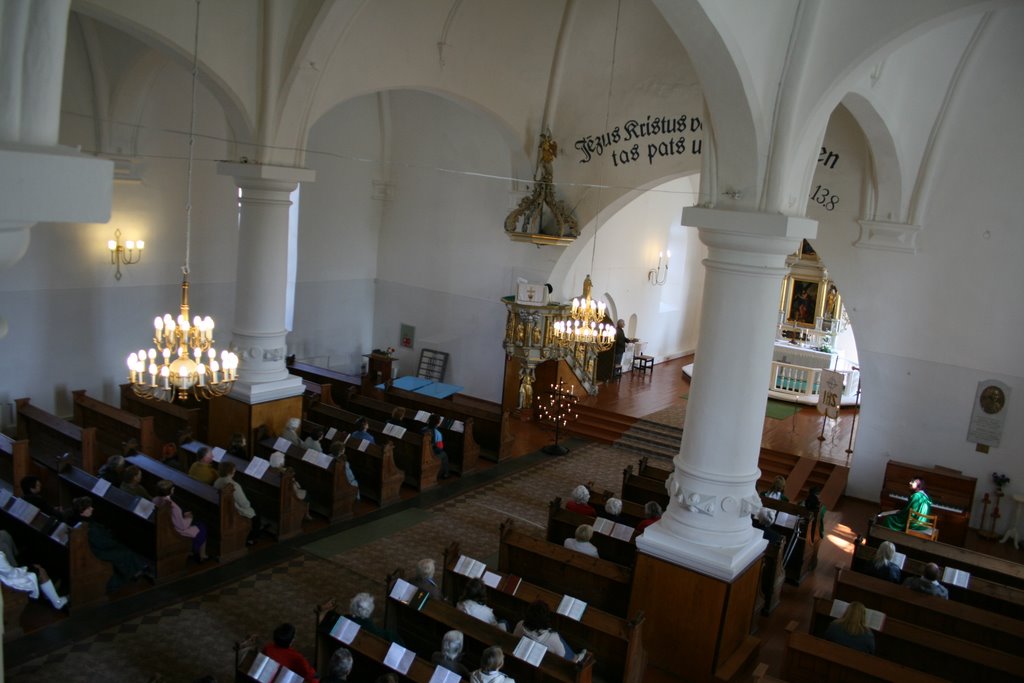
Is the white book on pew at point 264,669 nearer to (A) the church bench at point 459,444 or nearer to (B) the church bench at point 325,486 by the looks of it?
(B) the church bench at point 325,486

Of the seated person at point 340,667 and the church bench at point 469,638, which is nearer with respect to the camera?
the seated person at point 340,667

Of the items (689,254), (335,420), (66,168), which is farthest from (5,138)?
(689,254)

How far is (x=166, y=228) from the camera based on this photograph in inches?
551

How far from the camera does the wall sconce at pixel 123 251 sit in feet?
43.7

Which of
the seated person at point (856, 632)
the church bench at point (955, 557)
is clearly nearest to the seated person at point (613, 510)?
the seated person at point (856, 632)

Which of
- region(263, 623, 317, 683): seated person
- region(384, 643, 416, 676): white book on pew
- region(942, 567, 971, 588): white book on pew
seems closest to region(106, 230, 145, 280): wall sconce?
region(263, 623, 317, 683): seated person

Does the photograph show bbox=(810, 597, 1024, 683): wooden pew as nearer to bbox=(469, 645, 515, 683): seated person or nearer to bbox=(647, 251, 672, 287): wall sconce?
bbox=(469, 645, 515, 683): seated person

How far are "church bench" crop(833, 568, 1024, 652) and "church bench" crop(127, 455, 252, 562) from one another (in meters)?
6.19

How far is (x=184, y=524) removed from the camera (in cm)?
818

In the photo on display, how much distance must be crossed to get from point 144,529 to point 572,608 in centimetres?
439

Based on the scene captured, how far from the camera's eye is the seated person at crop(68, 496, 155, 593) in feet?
24.8

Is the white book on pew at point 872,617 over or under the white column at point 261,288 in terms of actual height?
under

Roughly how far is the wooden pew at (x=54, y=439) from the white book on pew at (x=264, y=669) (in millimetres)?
5609

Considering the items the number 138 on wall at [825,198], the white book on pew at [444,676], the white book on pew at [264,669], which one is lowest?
the white book on pew at [264,669]
